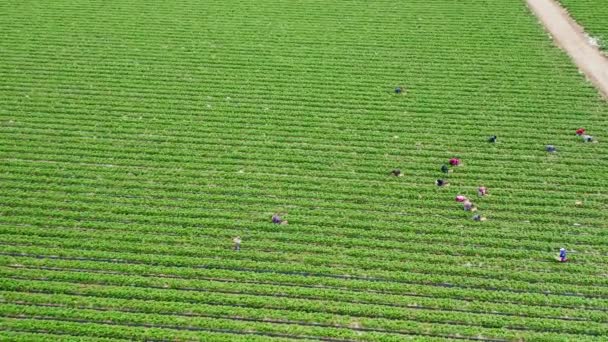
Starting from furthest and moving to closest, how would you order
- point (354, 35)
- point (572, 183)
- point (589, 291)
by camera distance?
point (354, 35)
point (572, 183)
point (589, 291)

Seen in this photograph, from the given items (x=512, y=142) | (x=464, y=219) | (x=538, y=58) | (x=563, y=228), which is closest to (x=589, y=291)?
(x=563, y=228)

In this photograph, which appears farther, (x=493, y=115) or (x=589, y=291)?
(x=493, y=115)

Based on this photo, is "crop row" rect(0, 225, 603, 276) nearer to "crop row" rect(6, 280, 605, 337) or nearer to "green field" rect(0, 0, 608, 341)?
"green field" rect(0, 0, 608, 341)

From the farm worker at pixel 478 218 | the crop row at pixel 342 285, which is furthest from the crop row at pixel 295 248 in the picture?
the farm worker at pixel 478 218

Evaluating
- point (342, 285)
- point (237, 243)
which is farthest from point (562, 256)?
point (237, 243)

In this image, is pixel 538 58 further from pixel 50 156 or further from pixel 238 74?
pixel 50 156

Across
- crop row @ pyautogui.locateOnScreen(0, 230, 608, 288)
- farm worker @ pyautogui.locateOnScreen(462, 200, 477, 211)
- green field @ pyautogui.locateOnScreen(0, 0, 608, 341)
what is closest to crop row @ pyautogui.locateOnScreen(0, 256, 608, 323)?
green field @ pyautogui.locateOnScreen(0, 0, 608, 341)
